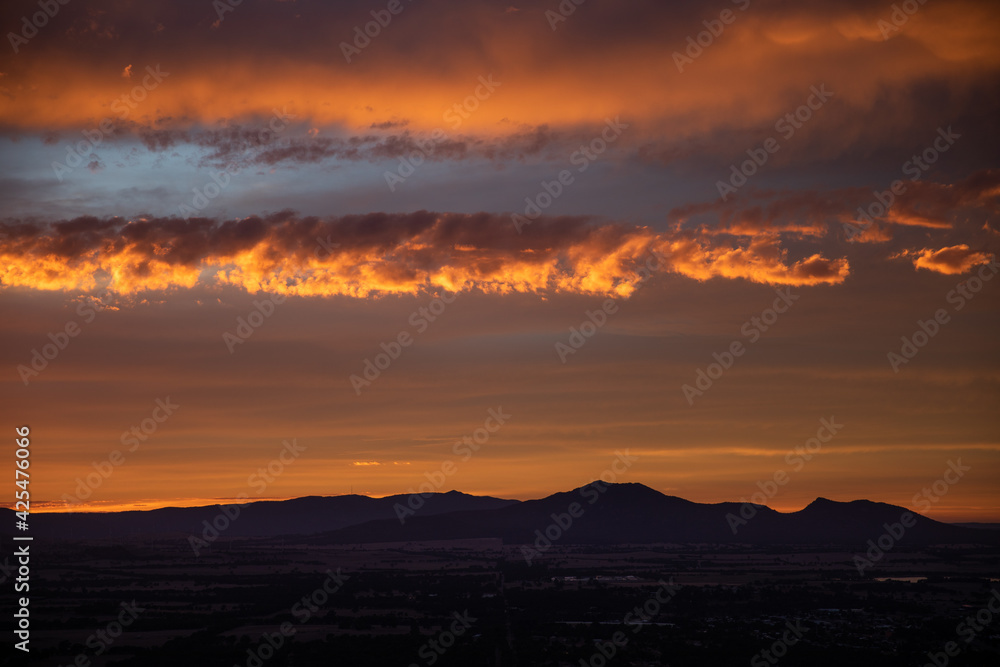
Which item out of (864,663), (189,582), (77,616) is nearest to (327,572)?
(189,582)

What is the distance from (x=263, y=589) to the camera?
144875mm

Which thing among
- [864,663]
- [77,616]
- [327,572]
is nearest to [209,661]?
[77,616]

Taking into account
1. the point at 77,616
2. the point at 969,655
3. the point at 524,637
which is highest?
the point at 77,616

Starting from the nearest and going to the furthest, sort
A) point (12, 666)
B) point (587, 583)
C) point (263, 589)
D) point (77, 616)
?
point (12, 666)
point (77, 616)
point (263, 589)
point (587, 583)

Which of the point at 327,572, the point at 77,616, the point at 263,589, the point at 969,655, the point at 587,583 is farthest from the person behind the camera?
the point at 327,572

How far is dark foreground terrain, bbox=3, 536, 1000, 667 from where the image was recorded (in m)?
84.8

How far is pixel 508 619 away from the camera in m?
108

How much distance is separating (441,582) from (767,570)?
72.2m

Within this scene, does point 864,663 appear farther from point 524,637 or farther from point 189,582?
point 189,582

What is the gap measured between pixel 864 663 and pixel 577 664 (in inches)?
982

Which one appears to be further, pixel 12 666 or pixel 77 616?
pixel 77 616

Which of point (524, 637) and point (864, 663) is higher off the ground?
point (524, 637)

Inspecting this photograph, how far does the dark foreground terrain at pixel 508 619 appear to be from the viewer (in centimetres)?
8475

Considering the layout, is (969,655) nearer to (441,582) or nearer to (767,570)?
(441,582)
